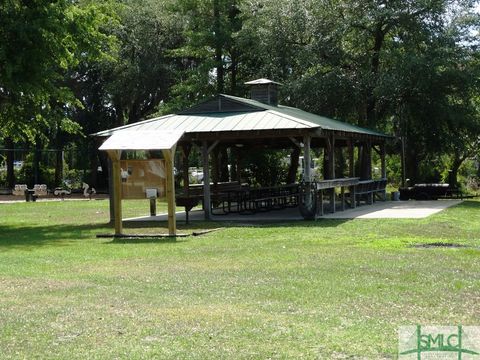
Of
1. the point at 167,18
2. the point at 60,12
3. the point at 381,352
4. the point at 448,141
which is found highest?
the point at 167,18

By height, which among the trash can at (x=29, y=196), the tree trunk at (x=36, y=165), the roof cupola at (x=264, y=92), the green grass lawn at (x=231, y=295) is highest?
the roof cupola at (x=264, y=92)

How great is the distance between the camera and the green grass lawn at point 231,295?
5.84m

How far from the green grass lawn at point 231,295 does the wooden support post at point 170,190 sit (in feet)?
2.35

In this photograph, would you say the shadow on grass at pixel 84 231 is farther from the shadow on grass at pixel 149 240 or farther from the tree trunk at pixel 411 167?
the tree trunk at pixel 411 167

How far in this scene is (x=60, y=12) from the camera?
18.0 metres

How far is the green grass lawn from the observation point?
19.1 ft

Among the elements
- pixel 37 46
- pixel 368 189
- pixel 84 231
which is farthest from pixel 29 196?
pixel 84 231

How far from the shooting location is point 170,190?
49.3 feet

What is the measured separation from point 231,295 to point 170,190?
289 inches

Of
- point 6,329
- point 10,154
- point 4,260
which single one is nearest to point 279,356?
point 6,329

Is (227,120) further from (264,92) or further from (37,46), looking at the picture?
(37,46)

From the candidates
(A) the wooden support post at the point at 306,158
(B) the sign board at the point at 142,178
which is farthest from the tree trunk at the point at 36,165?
(B) the sign board at the point at 142,178

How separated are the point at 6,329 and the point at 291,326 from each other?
2.64 metres

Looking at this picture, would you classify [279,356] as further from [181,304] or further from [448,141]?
[448,141]
